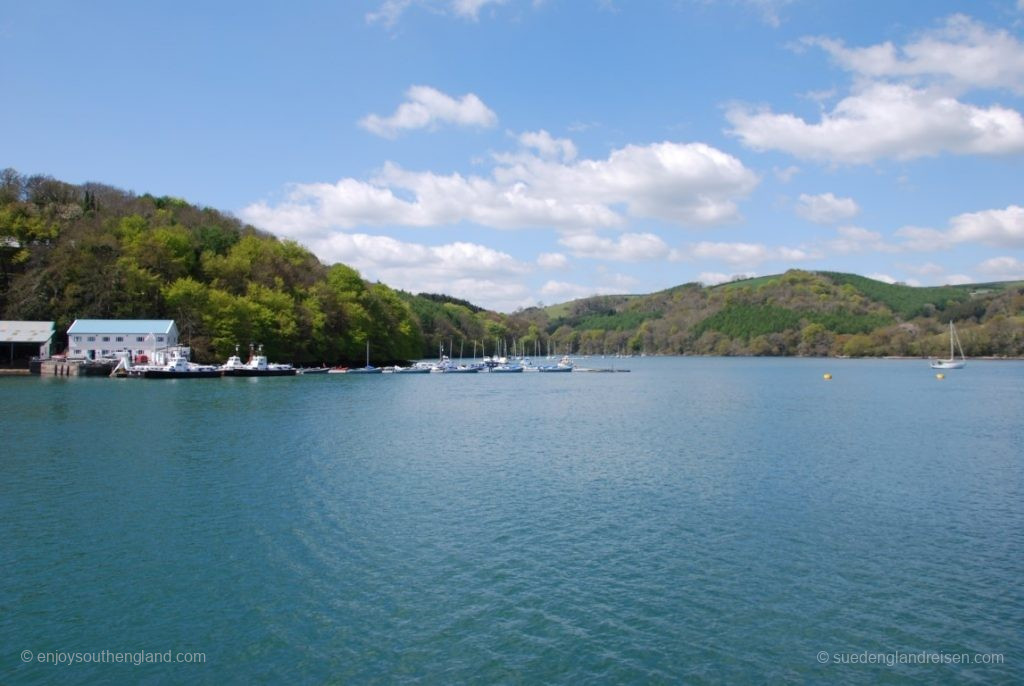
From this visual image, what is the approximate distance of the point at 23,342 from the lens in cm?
8444

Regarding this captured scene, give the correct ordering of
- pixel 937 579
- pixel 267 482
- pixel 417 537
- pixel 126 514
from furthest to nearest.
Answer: pixel 267 482 → pixel 126 514 → pixel 417 537 → pixel 937 579

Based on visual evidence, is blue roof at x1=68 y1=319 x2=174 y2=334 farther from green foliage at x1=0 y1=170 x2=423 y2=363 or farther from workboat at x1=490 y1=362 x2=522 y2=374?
workboat at x1=490 y1=362 x2=522 y2=374

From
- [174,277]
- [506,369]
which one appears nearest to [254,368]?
[174,277]

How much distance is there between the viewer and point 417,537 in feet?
61.5

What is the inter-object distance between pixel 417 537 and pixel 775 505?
11.9 metres

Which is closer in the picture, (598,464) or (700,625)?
(700,625)

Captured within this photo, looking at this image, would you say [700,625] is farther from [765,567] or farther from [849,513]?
[849,513]

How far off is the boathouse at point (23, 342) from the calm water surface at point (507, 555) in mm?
57329

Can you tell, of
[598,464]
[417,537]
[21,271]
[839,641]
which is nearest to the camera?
[839,641]

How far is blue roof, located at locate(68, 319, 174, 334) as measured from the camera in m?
85.5

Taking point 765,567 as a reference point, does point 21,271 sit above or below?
above

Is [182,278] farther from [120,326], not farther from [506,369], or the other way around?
[506,369]

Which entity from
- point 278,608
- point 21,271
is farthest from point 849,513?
point 21,271

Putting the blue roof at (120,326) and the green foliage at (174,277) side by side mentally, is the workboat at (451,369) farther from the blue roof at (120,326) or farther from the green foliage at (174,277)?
the blue roof at (120,326)
